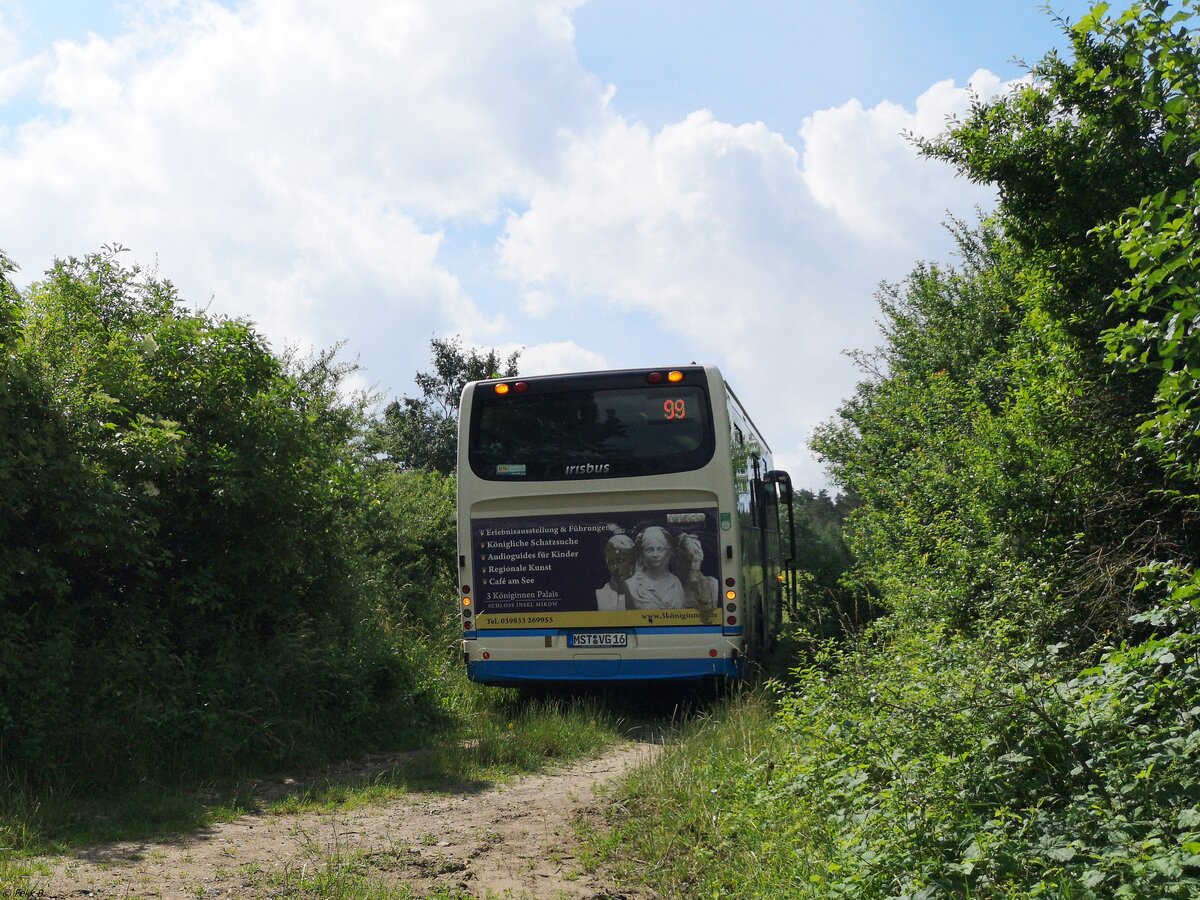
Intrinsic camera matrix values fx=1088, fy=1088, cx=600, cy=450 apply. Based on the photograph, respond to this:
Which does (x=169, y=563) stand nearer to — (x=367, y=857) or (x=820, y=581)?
(x=367, y=857)

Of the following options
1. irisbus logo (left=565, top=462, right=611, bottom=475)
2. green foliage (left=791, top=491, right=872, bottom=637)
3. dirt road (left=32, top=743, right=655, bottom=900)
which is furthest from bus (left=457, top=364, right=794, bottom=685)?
green foliage (left=791, top=491, right=872, bottom=637)

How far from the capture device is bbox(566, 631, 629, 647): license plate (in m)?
11.2

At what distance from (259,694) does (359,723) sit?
3.37ft

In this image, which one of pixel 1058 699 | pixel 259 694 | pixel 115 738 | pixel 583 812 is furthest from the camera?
pixel 259 694

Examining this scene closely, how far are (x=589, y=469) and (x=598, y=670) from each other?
2.07 meters

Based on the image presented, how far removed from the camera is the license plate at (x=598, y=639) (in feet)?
36.7

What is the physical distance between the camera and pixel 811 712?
6.53 meters

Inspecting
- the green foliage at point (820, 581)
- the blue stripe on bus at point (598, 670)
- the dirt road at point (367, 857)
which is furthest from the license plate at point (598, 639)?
the green foliage at point (820, 581)

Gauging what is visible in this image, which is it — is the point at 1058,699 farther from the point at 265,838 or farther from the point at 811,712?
Result: the point at 265,838

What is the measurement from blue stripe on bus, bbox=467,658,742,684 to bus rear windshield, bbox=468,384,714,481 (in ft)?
6.31

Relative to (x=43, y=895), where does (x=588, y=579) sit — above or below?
above

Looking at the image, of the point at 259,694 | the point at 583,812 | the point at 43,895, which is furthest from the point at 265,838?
the point at 259,694

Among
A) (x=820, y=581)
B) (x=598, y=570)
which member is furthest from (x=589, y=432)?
(x=820, y=581)

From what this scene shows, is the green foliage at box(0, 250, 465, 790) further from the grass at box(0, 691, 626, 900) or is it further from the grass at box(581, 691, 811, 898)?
the grass at box(581, 691, 811, 898)
